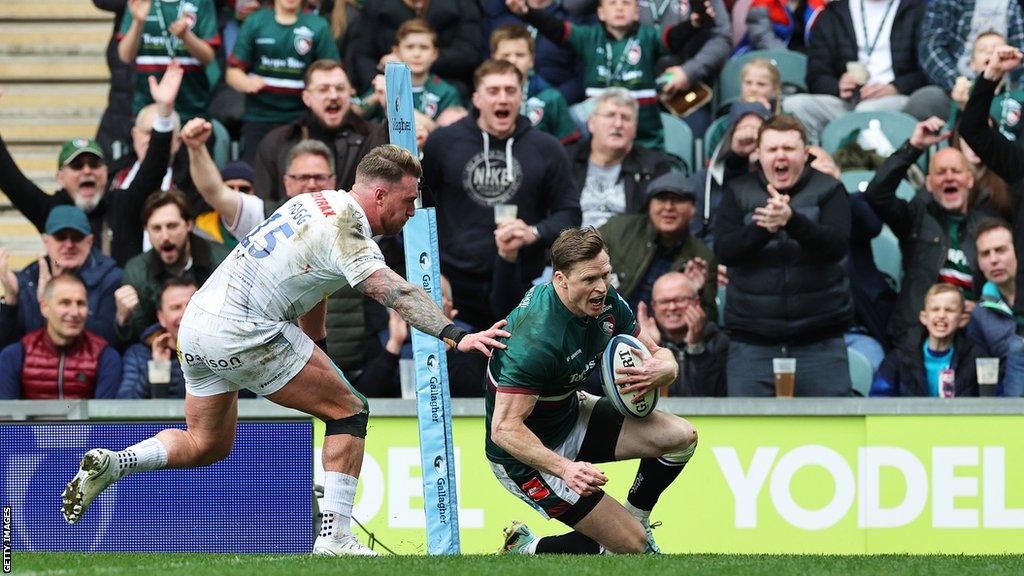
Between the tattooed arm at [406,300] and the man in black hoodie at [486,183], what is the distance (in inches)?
145

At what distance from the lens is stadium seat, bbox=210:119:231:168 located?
12930 mm

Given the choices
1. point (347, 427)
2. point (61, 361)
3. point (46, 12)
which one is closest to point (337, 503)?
point (347, 427)

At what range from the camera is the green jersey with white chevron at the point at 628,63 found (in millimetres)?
12977

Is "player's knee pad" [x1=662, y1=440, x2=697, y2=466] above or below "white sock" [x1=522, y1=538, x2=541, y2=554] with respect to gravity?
above

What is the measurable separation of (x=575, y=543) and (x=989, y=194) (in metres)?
4.50

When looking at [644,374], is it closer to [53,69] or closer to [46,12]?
[53,69]

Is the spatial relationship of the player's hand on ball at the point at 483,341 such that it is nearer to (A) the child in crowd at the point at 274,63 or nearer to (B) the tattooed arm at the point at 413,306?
(B) the tattooed arm at the point at 413,306

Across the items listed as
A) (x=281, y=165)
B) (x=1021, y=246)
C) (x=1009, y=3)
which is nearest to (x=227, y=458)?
(x=281, y=165)

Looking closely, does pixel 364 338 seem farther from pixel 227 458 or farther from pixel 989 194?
pixel 989 194

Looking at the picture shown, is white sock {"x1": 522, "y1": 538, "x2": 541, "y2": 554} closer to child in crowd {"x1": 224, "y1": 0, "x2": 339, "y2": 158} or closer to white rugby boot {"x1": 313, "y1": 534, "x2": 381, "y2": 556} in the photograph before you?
white rugby boot {"x1": 313, "y1": 534, "x2": 381, "y2": 556}

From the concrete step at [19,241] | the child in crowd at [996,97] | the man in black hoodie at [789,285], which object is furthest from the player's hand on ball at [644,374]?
the concrete step at [19,241]

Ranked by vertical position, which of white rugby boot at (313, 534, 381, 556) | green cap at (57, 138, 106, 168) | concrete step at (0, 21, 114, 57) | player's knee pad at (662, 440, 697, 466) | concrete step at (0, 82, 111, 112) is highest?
concrete step at (0, 21, 114, 57)

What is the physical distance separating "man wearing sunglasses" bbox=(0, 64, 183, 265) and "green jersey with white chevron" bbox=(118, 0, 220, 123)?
1.07 m

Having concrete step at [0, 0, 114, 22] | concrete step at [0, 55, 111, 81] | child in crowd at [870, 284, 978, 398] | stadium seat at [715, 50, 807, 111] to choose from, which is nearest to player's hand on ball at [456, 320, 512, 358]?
child in crowd at [870, 284, 978, 398]
